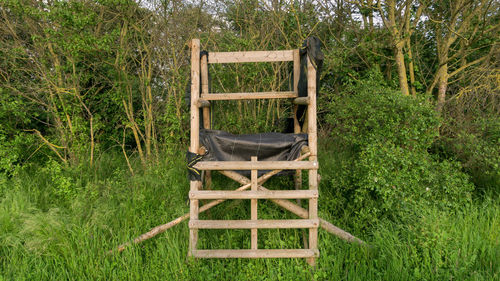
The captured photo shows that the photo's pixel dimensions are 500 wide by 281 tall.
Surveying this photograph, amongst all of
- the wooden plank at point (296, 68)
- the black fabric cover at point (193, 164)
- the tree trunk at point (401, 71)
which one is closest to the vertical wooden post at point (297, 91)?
the wooden plank at point (296, 68)

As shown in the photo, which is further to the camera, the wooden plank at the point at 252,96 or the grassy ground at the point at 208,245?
the wooden plank at the point at 252,96

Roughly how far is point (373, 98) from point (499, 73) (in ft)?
8.06

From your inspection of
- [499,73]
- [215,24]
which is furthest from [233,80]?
[499,73]

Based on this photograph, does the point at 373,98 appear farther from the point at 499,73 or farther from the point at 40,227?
the point at 40,227

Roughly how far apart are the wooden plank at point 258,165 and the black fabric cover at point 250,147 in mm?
185

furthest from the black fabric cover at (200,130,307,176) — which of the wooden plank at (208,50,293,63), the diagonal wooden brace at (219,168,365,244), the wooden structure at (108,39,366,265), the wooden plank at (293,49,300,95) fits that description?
the wooden plank at (208,50,293,63)

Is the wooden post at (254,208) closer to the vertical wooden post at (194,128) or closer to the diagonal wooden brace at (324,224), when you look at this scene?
the diagonal wooden brace at (324,224)

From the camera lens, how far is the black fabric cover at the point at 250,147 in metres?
3.05

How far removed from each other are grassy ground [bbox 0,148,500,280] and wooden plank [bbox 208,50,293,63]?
1.93 m

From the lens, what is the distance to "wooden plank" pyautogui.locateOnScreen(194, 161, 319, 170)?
284 centimetres

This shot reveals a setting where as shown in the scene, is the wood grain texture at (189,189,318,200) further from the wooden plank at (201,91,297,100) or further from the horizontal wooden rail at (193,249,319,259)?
the wooden plank at (201,91,297,100)

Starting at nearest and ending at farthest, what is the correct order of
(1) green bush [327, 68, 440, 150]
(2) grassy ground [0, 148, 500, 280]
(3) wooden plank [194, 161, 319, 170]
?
(2) grassy ground [0, 148, 500, 280], (3) wooden plank [194, 161, 319, 170], (1) green bush [327, 68, 440, 150]

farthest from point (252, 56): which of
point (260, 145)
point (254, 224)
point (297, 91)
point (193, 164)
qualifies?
point (254, 224)

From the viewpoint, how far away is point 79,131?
483cm
